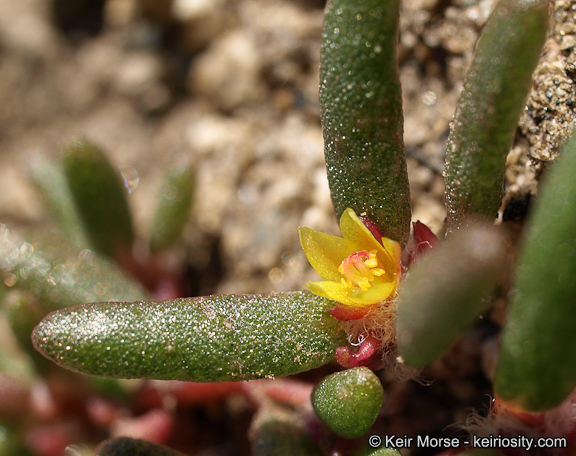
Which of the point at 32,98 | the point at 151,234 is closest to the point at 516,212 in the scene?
the point at 151,234

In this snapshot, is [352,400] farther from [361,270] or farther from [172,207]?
[172,207]

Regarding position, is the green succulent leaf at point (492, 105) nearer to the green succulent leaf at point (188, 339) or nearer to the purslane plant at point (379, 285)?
the purslane plant at point (379, 285)

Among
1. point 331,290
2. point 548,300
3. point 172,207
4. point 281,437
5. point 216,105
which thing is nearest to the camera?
point 548,300

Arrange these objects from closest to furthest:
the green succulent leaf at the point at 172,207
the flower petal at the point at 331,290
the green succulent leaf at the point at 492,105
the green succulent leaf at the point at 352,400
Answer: the green succulent leaf at the point at 492,105, the green succulent leaf at the point at 352,400, the flower petal at the point at 331,290, the green succulent leaf at the point at 172,207

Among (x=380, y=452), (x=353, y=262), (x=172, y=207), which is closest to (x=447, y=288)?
(x=353, y=262)

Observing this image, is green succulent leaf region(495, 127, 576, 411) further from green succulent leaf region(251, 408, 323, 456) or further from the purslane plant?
green succulent leaf region(251, 408, 323, 456)

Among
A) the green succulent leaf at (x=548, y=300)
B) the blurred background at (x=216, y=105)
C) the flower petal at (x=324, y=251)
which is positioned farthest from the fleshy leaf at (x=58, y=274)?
the green succulent leaf at (x=548, y=300)
